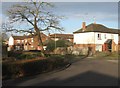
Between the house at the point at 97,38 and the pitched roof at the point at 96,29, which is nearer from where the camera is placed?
the house at the point at 97,38

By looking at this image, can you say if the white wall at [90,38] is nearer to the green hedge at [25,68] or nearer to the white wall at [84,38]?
the white wall at [84,38]

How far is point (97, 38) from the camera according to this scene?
75.3m

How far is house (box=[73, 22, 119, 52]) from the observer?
74375mm

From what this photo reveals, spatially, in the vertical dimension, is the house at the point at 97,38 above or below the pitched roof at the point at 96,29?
below

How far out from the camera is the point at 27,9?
1538 inches

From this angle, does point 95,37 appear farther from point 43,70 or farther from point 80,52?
point 43,70

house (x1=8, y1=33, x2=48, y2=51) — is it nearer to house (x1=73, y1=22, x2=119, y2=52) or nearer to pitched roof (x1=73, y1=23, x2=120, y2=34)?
house (x1=73, y1=22, x2=119, y2=52)

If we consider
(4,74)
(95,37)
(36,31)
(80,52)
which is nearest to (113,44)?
(95,37)

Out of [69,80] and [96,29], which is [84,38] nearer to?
[96,29]

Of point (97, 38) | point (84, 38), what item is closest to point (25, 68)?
point (97, 38)

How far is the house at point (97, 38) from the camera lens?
244 feet

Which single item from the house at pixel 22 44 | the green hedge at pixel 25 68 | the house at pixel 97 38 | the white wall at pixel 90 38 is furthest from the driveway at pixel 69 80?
the house at pixel 22 44

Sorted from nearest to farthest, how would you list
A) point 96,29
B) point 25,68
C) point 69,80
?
point 69,80
point 25,68
point 96,29

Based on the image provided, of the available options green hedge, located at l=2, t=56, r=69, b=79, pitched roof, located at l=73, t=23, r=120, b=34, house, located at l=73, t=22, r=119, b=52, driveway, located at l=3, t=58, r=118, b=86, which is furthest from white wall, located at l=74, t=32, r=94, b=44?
driveway, located at l=3, t=58, r=118, b=86
